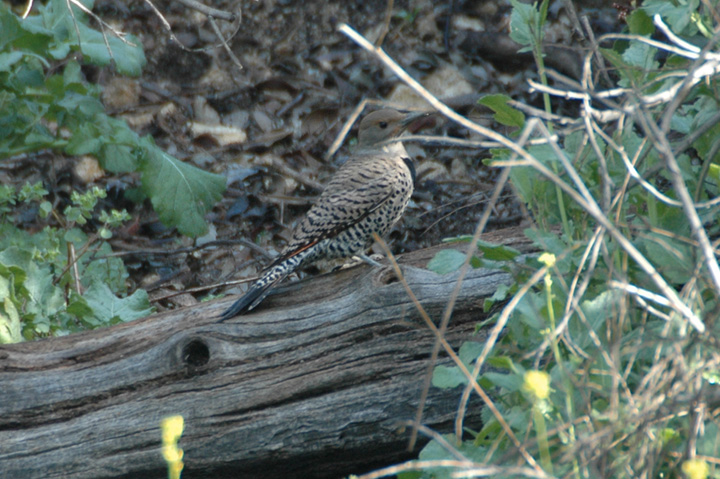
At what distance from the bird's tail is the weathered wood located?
6 cm

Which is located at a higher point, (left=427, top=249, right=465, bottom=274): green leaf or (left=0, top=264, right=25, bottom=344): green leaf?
(left=427, top=249, right=465, bottom=274): green leaf

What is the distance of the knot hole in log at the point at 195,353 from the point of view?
310cm

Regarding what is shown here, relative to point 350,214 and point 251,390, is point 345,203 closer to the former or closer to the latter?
point 350,214

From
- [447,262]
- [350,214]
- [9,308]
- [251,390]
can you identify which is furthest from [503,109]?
[9,308]

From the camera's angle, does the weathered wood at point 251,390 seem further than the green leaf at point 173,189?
No

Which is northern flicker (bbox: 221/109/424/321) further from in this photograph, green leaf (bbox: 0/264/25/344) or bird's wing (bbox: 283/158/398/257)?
green leaf (bbox: 0/264/25/344)

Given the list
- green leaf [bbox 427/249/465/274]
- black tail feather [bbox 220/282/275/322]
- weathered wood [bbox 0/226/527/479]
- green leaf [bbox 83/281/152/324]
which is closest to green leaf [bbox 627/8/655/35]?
green leaf [bbox 427/249/465/274]

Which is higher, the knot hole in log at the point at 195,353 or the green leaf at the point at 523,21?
the green leaf at the point at 523,21

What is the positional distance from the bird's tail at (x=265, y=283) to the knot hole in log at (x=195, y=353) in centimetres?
17

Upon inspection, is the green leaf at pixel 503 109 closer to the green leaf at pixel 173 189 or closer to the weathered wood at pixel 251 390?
the weathered wood at pixel 251 390

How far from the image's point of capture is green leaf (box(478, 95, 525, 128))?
2135 mm

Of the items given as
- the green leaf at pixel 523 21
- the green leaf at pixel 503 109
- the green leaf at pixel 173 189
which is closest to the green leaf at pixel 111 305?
the green leaf at pixel 173 189

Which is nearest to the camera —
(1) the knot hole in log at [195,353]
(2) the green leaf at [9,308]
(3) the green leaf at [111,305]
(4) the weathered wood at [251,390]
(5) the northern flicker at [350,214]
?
(4) the weathered wood at [251,390]

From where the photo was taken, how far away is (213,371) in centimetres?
307
